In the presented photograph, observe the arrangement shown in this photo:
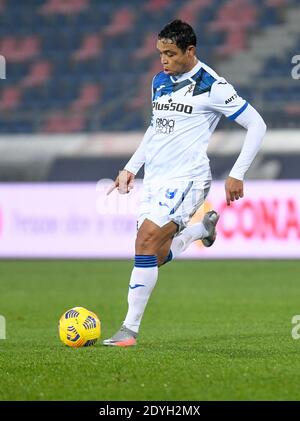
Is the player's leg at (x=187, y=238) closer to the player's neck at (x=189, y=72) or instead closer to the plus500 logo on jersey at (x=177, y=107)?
the plus500 logo on jersey at (x=177, y=107)

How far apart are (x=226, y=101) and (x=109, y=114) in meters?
13.4

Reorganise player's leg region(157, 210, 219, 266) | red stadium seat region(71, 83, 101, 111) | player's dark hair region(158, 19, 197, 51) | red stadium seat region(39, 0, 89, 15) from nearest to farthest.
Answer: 1. player's dark hair region(158, 19, 197, 51)
2. player's leg region(157, 210, 219, 266)
3. red stadium seat region(71, 83, 101, 111)
4. red stadium seat region(39, 0, 89, 15)

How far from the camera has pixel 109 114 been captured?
20.7 meters

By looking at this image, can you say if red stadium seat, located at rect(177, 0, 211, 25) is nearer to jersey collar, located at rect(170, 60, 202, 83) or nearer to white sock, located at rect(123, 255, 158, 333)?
jersey collar, located at rect(170, 60, 202, 83)

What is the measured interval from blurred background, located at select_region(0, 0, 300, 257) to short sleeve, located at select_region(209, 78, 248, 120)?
9.00m

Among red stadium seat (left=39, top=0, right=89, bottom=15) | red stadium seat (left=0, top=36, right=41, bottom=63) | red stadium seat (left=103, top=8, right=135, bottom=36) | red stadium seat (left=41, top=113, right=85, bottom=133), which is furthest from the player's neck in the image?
red stadium seat (left=39, top=0, right=89, bottom=15)

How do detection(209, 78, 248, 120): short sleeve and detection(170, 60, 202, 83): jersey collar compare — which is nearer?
detection(209, 78, 248, 120): short sleeve

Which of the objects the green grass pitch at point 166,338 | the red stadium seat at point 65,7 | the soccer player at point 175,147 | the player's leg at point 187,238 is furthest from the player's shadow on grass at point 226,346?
the red stadium seat at point 65,7

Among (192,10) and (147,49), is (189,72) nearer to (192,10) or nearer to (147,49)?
(147,49)

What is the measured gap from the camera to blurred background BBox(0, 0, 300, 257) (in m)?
16.8

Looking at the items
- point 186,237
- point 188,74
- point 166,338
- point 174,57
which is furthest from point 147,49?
point 174,57
